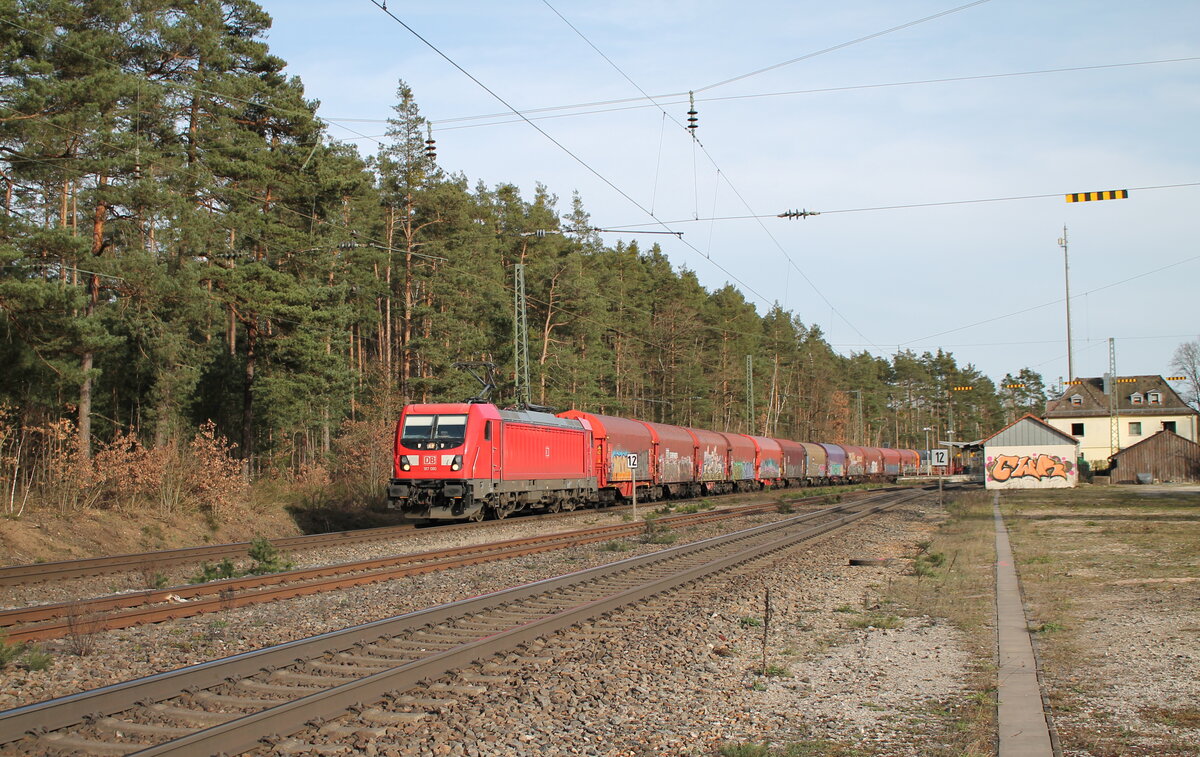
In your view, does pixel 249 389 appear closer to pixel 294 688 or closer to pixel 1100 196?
pixel 1100 196

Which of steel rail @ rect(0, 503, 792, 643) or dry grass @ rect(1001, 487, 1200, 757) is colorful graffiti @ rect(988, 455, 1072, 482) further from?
steel rail @ rect(0, 503, 792, 643)

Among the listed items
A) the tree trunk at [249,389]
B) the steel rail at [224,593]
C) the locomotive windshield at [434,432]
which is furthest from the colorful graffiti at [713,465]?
the steel rail at [224,593]

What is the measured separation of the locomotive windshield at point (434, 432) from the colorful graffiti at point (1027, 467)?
4022cm

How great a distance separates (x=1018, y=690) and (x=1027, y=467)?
5055 centimetres

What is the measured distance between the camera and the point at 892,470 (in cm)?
8506

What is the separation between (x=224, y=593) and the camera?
39.4ft

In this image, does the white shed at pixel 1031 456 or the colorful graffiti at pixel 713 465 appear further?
the white shed at pixel 1031 456

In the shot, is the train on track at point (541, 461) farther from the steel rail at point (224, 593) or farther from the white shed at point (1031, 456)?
the white shed at point (1031, 456)

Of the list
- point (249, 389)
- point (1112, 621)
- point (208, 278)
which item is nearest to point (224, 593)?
point (1112, 621)

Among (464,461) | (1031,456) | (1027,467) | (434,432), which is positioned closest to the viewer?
(464,461)

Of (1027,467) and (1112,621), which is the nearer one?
(1112,621)

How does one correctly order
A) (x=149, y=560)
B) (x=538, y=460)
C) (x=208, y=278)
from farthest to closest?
(x=208, y=278) < (x=538, y=460) < (x=149, y=560)

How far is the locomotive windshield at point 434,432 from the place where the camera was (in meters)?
23.8

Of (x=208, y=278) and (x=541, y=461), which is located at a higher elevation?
(x=208, y=278)
